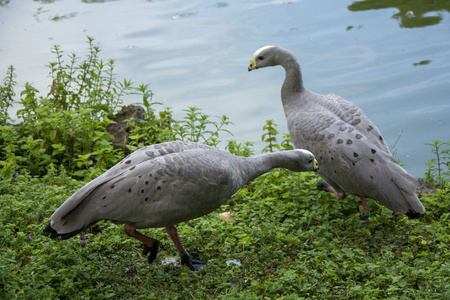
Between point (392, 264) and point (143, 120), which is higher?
point (143, 120)

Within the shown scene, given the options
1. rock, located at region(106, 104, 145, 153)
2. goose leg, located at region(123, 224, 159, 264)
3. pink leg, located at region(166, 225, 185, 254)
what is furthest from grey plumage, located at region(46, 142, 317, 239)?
rock, located at region(106, 104, 145, 153)

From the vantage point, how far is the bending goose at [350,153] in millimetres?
4844

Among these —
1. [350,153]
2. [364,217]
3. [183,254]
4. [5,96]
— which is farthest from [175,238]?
[5,96]

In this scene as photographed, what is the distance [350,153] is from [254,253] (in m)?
1.23

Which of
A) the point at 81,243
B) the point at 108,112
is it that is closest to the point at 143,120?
the point at 108,112

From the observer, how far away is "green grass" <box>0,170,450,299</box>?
12.9 ft

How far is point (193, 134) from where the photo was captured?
6.57 m

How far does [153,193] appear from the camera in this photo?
163 inches

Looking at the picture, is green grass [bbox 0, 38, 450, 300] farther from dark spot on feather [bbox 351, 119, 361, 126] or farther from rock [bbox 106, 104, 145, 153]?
dark spot on feather [bbox 351, 119, 361, 126]

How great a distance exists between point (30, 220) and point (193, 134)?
2.28m

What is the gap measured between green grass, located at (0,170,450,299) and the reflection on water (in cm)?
559

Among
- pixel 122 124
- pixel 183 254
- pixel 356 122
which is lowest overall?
pixel 183 254

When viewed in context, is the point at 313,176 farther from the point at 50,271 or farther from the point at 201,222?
the point at 50,271

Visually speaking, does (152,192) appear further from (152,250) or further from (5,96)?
(5,96)
